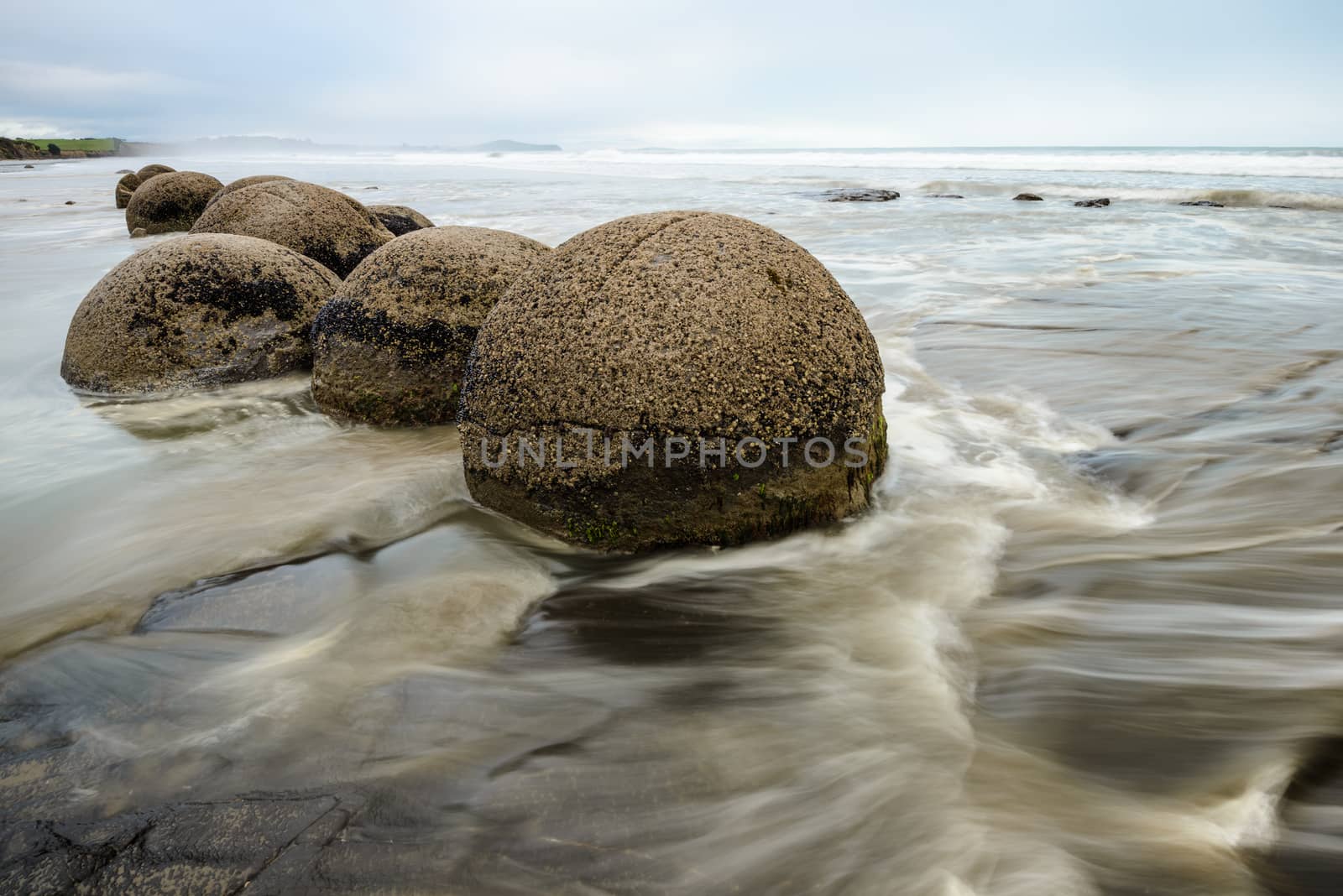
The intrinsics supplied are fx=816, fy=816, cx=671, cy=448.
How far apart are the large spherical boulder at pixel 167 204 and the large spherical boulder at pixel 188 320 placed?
996cm

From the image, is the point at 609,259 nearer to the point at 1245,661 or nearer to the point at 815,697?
the point at 815,697

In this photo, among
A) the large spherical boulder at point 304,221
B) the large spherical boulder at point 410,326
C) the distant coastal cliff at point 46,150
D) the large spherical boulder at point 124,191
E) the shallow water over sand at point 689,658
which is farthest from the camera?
the distant coastal cliff at point 46,150

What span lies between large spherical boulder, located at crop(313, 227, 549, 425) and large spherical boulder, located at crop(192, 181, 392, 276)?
2827 millimetres

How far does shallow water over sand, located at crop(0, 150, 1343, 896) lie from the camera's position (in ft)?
6.12

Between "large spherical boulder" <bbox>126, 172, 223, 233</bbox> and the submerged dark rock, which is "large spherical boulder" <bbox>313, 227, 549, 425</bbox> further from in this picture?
the submerged dark rock

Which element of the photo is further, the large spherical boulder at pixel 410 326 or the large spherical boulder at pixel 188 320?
the large spherical boulder at pixel 188 320

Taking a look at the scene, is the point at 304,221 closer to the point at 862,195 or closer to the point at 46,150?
the point at 862,195

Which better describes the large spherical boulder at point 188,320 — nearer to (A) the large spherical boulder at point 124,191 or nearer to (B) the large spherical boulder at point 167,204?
(B) the large spherical boulder at point 167,204

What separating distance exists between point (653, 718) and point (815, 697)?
1.62ft

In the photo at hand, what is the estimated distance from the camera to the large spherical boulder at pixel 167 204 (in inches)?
533

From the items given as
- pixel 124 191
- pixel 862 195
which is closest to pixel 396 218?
pixel 862 195

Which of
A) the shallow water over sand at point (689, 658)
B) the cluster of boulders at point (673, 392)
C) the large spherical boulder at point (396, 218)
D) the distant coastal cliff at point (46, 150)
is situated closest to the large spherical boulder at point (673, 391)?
the cluster of boulders at point (673, 392)

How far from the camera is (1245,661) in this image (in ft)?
8.45

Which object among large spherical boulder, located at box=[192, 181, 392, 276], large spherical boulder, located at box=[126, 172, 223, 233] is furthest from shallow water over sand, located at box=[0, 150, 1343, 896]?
large spherical boulder, located at box=[126, 172, 223, 233]
